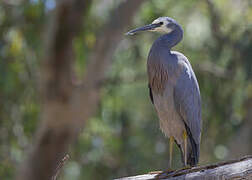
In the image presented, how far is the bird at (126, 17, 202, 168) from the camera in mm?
4992

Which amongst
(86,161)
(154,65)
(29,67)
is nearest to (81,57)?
(29,67)

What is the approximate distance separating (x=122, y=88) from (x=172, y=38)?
27.2ft

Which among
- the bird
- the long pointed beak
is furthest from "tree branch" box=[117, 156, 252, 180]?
the long pointed beak

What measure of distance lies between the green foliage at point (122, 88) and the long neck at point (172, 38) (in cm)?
506

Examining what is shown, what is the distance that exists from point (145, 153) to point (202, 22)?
12.4 feet

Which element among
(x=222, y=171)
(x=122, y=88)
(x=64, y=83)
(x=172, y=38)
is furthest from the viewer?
(x=122, y=88)

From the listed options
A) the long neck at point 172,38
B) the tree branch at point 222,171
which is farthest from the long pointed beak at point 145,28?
the tree branch at point 222,171

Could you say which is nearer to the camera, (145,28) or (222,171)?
(222,171)

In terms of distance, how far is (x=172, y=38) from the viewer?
16.6 ft

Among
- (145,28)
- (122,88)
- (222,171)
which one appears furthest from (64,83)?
(222,171)

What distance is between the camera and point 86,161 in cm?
1194

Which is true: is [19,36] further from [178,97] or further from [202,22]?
[178,97]

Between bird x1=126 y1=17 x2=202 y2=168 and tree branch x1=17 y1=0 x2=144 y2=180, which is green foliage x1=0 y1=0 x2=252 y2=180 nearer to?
tree branch x1=17 y1=0 x2=144 y2=180

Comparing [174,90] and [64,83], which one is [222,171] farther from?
[64,83]
